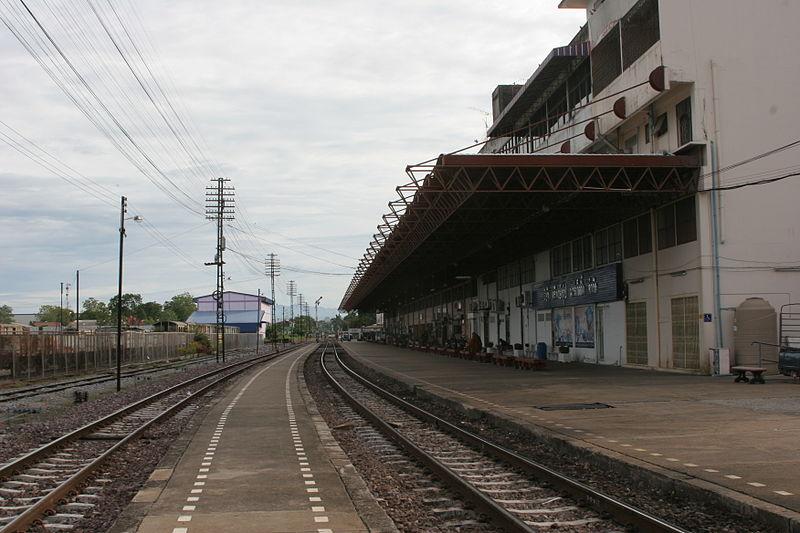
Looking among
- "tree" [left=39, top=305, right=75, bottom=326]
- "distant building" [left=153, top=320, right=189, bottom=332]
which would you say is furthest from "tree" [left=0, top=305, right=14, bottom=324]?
"distant building" [left=153, top=320, right=189, bottom=332]

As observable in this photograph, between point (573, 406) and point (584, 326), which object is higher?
point (584, 326)

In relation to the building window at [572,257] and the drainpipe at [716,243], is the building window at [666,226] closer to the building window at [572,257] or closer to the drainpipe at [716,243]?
the drainpipe at [716,243]

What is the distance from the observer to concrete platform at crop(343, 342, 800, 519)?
8.55 m

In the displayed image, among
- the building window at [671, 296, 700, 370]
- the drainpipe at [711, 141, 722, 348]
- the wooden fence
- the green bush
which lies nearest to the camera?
the drainpipe at [711, 141, 722, 348]

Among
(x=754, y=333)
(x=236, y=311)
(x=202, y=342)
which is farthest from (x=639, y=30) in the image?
(x=236, y=311)

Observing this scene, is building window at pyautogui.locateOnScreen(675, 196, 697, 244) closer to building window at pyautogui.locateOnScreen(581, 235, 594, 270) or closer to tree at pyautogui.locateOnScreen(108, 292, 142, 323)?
building window at pyautogui.locateOnScreen(581, 235, 594, 270)

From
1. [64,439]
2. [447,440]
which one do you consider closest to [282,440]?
[447,440]

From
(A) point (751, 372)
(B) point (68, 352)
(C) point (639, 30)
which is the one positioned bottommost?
(A) point (751, 372)

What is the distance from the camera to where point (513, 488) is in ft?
29.4

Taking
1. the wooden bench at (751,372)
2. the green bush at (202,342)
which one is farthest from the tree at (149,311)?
the wooden bench at (751,372)

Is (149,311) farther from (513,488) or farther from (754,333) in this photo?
(513,488)

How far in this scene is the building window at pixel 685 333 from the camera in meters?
24.5

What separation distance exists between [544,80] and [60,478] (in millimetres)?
34148

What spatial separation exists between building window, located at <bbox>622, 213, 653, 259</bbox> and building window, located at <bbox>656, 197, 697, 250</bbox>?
701 millimetres
